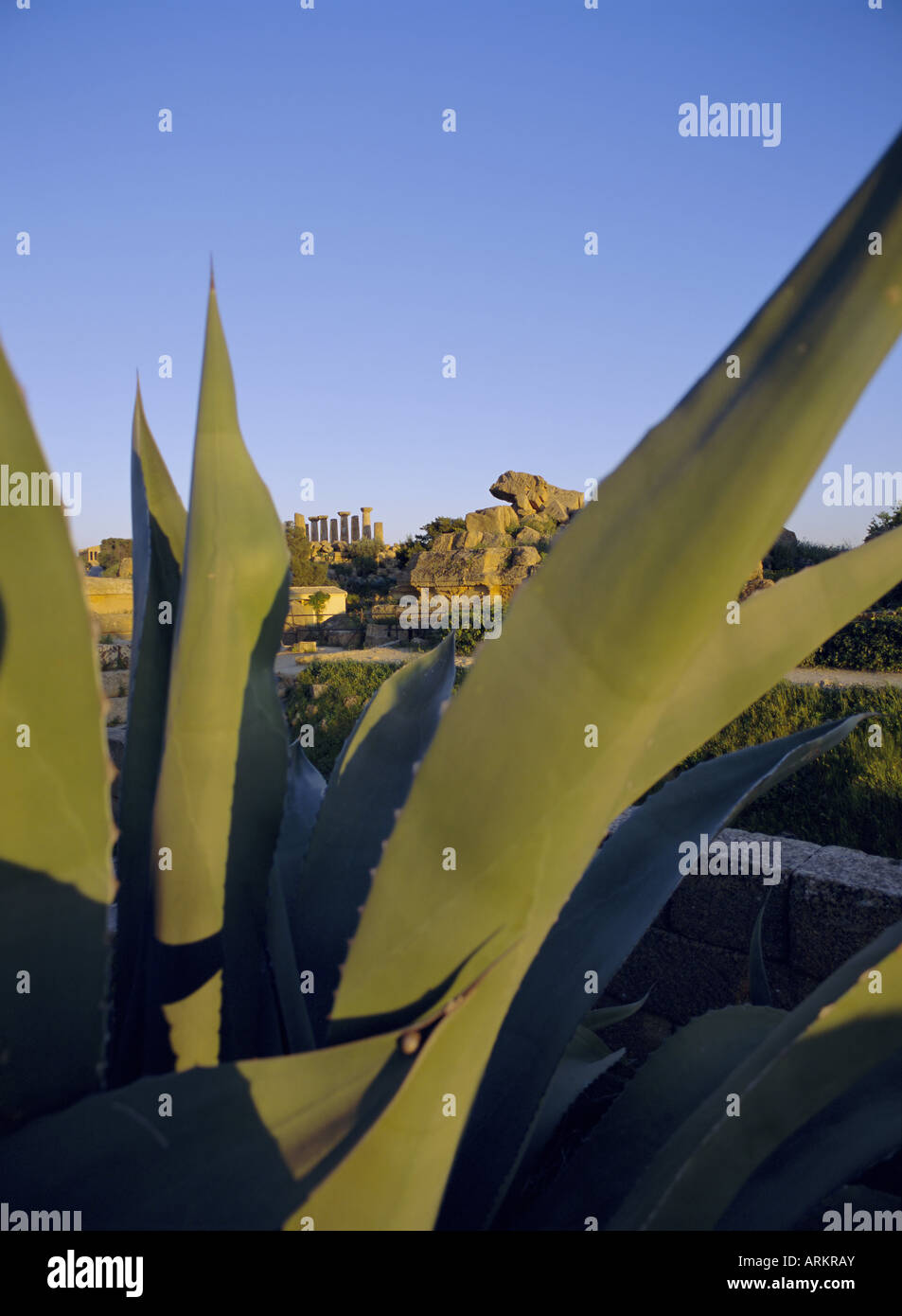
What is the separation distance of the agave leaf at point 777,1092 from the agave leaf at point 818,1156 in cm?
5

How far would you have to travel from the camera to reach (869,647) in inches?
320

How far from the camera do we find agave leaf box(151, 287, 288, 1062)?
799mm

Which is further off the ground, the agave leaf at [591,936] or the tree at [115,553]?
the tree at [115,553]

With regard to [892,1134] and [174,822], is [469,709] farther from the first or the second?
[892,1134]

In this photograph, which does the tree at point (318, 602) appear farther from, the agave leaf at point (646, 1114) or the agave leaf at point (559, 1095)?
the agave leaf at point (646, 1114)

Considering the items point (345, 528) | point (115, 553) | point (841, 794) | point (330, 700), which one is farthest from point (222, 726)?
point (345, 528)

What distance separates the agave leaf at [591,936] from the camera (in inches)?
33.5

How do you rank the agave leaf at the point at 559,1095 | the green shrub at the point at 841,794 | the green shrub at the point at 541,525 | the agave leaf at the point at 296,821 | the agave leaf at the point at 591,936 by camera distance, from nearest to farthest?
the agave leaf at the point at 591,936 < the agave leaf at the point at 559,1095 < the agave leaf at the point at 296,821 < the green shrub at the point at 841,794 < the green shrub at the point at 541,525

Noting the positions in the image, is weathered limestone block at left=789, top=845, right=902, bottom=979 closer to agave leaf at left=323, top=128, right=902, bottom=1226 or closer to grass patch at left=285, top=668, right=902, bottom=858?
grass patch at left=285, top=668, right=902, bottom=858

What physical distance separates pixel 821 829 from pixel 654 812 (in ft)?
6.97

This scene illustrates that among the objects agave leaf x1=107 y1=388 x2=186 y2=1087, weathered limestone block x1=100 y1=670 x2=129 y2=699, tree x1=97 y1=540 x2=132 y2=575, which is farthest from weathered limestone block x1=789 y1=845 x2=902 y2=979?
tree x1=97 y1=540 x2=132 y2=575

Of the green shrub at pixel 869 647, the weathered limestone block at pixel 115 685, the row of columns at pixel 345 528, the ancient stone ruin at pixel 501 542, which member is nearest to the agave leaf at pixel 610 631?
the ancient stone ruin at pixel 501 542

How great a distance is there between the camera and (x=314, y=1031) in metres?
0.97
